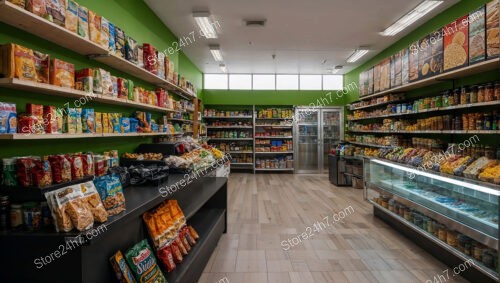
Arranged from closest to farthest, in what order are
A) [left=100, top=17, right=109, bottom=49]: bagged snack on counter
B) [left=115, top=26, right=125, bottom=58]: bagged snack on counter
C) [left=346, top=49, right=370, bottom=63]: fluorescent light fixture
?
1. [left=100, top=17, right=109, bottom=49]: bagged snack on counter
2. [left=115, top=26, right=125, bottom=58]: bagged snack on counter
3. [left=346, top=49, right=370, bottom=63]: fluorescent light fixture

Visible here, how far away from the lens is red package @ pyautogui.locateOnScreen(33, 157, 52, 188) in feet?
6.08

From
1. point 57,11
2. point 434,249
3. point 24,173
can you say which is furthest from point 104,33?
point 434,249

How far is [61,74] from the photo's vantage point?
2357mm

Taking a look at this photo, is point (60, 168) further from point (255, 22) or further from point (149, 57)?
point (255, 22)

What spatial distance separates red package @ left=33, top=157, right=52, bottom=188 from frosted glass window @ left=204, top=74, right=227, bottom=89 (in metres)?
9.57

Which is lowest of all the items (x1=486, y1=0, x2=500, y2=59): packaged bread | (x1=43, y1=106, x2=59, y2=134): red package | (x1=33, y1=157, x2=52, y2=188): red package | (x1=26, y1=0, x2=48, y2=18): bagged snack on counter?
(x1=33, y1=157, x2=52, y2=188): red package

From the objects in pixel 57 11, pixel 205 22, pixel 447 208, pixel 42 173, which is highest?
pixel 205 22

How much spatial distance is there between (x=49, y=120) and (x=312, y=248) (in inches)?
128

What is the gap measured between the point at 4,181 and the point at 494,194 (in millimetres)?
3928

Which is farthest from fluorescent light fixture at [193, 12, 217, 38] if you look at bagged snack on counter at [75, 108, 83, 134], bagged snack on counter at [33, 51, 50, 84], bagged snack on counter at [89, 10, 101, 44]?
bagged snack on counter at [33, 51, 50, 84]

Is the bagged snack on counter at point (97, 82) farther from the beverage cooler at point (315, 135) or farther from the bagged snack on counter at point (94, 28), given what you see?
the beverage cooler at point (315, 135)

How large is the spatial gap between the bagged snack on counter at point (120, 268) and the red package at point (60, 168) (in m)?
0.71

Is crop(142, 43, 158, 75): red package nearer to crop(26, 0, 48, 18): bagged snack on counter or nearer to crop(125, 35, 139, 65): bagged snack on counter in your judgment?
crop(125, 35, 139, 65): bagged snack on counter

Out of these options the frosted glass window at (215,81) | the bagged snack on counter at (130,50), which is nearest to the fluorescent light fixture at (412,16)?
the bagged snack on counter at (130,50)
